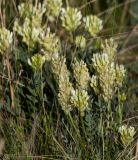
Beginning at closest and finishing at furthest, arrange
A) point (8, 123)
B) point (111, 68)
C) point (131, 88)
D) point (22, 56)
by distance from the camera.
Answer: point (111, 68) < point (8, 123) < point (22, 56) < point (131, 88)

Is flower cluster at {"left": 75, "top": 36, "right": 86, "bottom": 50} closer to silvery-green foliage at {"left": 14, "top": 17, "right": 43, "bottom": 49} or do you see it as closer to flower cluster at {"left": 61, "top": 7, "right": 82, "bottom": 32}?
flower cluster at {"left": 61, "top": 7, "right": 82, "bottom": 32}

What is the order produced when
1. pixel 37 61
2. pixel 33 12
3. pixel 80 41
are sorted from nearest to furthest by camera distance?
pixel 37 61
pixel 80 41
pixel 33 12

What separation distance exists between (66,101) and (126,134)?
28cm

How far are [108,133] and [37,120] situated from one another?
12.6 inches

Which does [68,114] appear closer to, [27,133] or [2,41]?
[27,133]

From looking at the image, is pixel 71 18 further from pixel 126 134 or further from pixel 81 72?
pixel 126 134

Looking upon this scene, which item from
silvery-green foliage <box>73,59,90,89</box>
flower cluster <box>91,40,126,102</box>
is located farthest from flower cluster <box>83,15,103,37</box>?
Answer: silvery-green foliage <box>73,59,90,89</box>

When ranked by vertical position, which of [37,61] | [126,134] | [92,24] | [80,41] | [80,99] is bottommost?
[126,134]

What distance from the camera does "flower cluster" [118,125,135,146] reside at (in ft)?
7.52

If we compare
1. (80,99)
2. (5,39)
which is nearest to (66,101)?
(80,99)

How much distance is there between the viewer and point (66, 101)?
92.8 inches

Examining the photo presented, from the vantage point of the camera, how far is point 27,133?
2.55 meters

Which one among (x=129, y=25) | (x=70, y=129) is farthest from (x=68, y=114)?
(x=129, y=25)

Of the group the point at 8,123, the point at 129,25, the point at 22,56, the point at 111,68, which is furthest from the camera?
the point at 129,25
